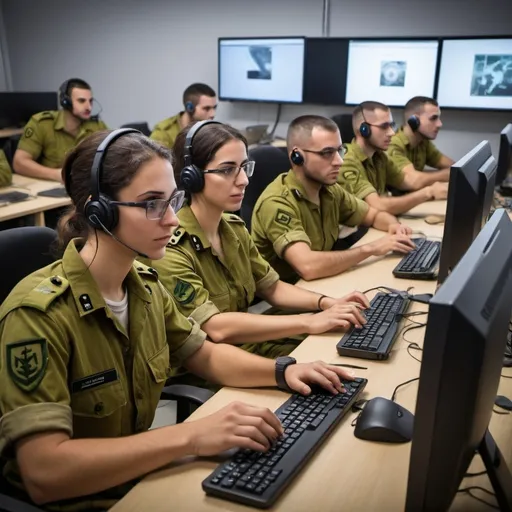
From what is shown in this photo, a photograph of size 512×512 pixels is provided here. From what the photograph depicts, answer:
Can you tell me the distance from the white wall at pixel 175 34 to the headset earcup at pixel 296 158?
7.89 ft

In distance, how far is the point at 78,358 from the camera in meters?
1.01

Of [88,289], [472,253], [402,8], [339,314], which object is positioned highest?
[402,8]

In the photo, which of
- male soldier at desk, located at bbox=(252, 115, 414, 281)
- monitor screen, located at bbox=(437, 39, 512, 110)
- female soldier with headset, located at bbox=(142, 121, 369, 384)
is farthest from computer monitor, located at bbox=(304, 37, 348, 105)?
female soldier with headset, located at bbox=(142, 121, 369, 384)

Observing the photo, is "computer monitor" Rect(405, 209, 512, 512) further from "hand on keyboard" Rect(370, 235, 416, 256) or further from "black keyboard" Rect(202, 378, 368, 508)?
"hand on keyboard" Rect(370, 235, 416, 256)

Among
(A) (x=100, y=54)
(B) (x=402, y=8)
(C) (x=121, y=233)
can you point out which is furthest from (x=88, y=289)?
(A) (x=100, y=54)

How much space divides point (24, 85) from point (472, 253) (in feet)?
19.5

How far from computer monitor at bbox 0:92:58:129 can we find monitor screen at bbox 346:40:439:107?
99.1 inches

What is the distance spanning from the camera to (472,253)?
746mm

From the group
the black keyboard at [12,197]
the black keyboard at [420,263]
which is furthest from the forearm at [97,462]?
the black keyboard at [12,197]

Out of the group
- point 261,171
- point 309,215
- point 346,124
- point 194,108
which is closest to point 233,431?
point 309,215

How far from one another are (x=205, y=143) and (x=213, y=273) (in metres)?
0.37

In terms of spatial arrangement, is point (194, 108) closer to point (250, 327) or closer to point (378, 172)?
point (378, 172)

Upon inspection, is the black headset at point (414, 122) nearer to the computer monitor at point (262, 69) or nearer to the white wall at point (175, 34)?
the white wall at point (175, 34)

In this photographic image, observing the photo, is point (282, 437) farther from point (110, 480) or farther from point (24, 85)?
point (24, 85)
